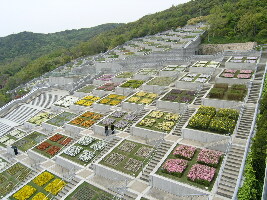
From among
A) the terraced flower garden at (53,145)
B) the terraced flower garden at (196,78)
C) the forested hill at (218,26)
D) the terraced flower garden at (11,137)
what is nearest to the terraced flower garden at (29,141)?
the terraced flower garden at (11,137)

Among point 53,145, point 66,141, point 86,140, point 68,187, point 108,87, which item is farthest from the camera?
point 108,87

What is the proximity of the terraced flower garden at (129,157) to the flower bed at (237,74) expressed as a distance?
17656 millimetres

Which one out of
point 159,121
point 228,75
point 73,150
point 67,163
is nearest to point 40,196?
point 67,163

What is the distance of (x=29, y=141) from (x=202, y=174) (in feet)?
80.5

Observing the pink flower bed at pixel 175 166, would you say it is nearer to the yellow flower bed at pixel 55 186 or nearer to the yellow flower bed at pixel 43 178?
the yellow flower bed at pixel 55 186

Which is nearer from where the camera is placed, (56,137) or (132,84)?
(56,137)

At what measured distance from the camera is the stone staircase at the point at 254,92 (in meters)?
27.3

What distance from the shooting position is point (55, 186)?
22.1 metres

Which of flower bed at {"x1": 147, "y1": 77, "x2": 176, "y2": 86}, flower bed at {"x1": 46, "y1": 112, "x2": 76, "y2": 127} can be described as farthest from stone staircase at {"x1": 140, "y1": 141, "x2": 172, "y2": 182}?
flower bed at {"x1": 46, "y1": 112, "x2": 76, "y2": 127}

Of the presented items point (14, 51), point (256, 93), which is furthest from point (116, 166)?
point (14, 51)

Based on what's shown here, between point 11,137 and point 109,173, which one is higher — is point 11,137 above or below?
below

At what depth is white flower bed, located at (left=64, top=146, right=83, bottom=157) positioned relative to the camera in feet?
84.4

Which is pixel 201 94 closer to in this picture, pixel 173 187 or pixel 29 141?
pixel 173 187

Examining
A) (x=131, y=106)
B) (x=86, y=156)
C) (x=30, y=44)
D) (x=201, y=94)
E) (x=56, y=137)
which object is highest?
(x=30, y=44)
